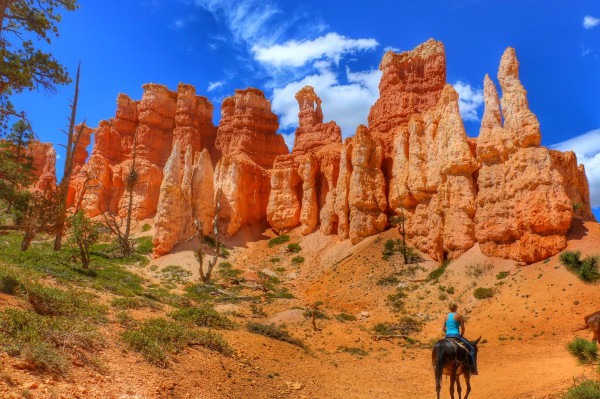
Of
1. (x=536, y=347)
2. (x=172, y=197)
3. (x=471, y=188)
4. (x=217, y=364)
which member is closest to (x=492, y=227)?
(x=471, y=188)

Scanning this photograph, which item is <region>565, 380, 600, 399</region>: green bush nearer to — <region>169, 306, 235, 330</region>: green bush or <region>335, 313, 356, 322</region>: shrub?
<region>169, 306, 235, 330</region>: green bush

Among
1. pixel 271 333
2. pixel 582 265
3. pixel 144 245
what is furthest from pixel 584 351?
pixel 144 245

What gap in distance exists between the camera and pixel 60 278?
52.2 ft

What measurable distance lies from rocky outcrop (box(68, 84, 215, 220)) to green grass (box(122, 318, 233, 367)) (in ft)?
152

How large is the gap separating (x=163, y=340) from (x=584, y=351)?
945 centimetres

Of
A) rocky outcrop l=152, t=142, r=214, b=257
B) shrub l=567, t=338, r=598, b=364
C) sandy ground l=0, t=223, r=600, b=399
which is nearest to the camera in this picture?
shrub l=567, t=338, r=598, b=364

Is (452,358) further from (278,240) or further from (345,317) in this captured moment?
(278,240)

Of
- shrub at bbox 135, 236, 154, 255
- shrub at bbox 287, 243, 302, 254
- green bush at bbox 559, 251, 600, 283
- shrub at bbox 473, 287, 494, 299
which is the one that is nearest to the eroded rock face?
shrub at bbox 287, 243, 302, 254

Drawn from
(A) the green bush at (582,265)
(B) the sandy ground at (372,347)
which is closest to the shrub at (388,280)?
(B) the sandy ground at (372,347)

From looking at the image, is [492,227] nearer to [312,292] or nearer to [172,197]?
[312,292]

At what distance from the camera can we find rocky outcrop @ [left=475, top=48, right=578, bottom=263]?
25.9 m

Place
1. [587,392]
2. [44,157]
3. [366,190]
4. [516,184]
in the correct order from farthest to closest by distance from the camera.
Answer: [44,157] < [366,190] < [516,184] < [587,392]

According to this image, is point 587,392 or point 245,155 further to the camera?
point 245,155

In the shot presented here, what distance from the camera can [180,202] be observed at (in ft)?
147
